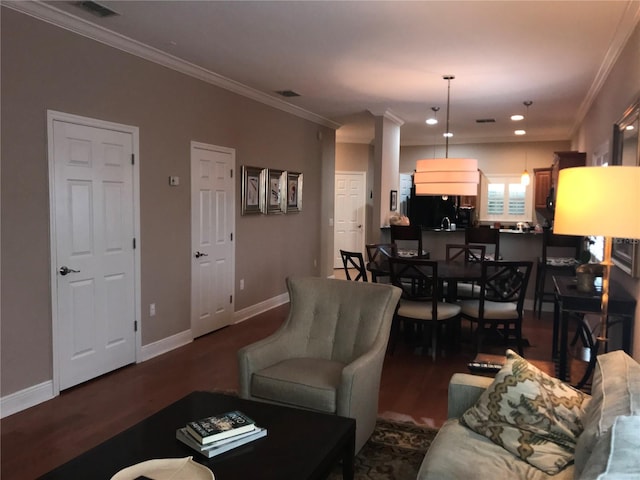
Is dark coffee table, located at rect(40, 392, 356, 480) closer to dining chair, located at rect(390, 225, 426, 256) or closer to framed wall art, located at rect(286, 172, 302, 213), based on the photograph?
dining chair, located at rect(390, 225, 426, 256)

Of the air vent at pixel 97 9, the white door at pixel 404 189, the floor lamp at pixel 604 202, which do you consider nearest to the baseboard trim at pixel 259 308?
the air vent at pixel 97 9

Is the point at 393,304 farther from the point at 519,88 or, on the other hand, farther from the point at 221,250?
the point at 519,88

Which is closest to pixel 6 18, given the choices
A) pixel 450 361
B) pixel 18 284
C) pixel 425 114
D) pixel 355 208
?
pixel 18 284

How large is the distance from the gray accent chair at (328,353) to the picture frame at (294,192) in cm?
366

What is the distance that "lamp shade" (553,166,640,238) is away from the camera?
7.20ft

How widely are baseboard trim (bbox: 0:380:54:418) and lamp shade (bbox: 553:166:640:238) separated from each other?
353 centimetres

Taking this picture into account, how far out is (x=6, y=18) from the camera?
319 centimetres

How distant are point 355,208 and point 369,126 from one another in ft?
7.34

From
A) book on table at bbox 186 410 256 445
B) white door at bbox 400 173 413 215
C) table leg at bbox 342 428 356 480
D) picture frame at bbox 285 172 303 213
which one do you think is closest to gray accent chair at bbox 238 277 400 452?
table leg at bbox 342 428 356 480

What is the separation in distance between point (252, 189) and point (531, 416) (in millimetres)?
4592

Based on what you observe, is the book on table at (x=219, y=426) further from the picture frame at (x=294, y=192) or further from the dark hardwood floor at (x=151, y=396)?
the picture frame at (x=294, y=192)

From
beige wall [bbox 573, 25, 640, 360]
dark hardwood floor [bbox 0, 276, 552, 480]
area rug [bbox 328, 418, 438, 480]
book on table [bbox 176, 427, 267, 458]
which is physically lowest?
dark hardwood floor [bbox 0, 276, 552, 480]

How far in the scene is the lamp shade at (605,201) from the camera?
2.20 metres

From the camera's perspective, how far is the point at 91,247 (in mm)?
3867
